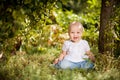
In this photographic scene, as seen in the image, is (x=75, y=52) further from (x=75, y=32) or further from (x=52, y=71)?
(x=52, y=71)

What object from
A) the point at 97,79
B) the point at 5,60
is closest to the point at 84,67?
the point at 97,79

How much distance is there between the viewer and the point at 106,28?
6.20 m

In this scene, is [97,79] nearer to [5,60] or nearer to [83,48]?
[83,48]

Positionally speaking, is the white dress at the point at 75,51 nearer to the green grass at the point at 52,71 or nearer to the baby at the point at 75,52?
the baby at the point at 75,52

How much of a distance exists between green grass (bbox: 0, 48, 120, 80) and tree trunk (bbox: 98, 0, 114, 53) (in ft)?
0.71

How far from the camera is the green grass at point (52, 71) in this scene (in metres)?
5.31

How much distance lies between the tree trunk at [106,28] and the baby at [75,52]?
0.27m

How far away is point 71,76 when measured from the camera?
17.3ft

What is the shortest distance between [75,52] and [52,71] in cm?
70

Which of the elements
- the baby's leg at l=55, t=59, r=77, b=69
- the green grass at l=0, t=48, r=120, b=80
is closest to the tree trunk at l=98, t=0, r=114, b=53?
the green grass at l=0, t=48, r=120, b=80

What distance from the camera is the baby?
6.20m

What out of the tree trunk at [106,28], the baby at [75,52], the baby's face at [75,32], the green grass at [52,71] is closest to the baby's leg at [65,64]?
the baby at [75,52]

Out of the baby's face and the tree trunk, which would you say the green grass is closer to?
the tree trunk

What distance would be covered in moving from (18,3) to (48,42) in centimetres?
396
